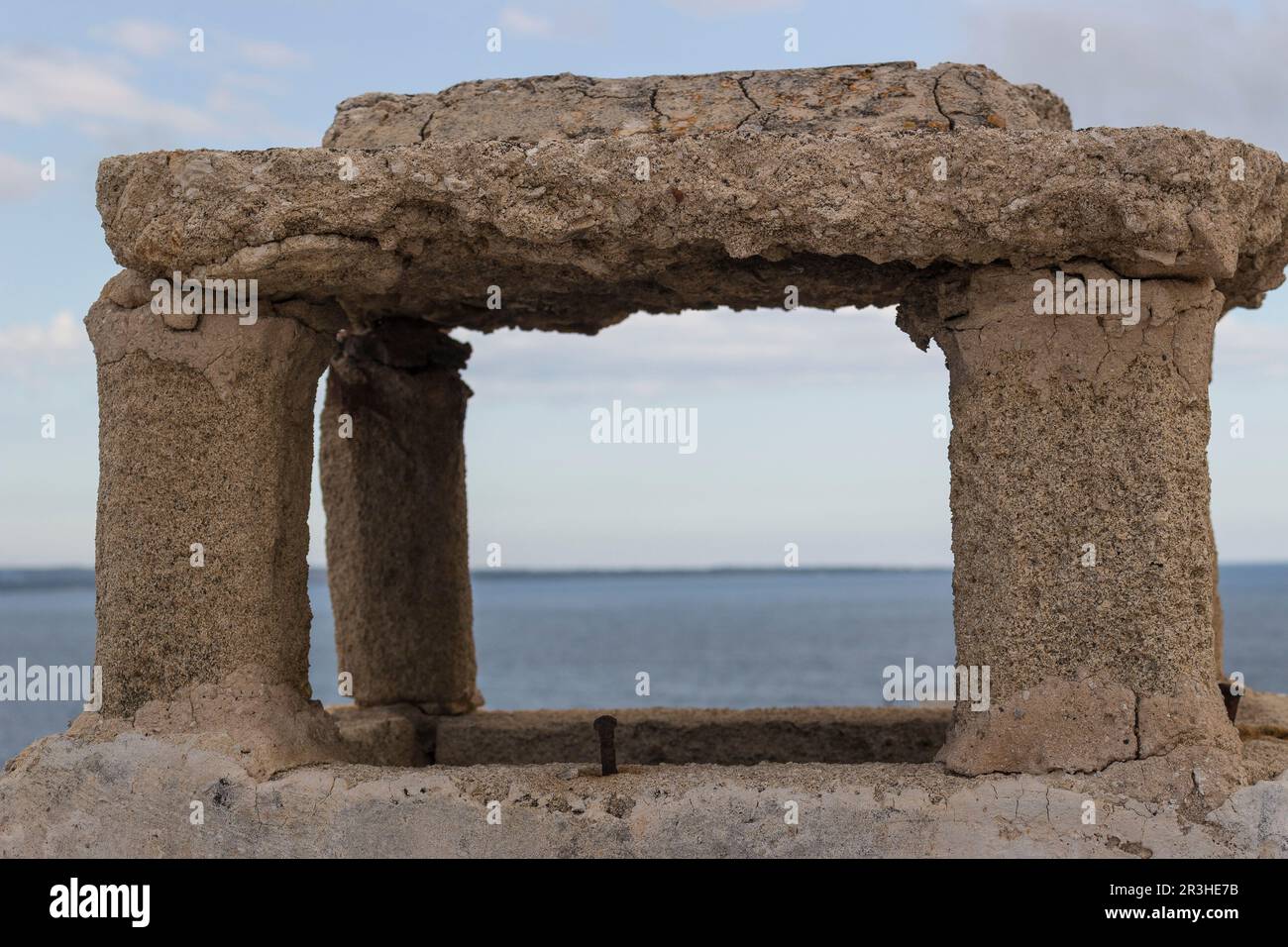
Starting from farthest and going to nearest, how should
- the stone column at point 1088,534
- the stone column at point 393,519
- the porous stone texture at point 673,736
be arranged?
the stone column at point 393,519, the porous stone texture at point 673,736, the stone column at point 1088,534

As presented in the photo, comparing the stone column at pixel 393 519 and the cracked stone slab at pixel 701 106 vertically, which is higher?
the cracked stone slab at pixel 701 106

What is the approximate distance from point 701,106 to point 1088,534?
2120mm

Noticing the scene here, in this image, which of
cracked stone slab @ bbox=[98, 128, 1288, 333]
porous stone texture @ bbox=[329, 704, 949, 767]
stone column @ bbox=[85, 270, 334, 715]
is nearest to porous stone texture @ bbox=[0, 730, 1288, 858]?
stone column @ bbox=[85, 270, 334, 715]

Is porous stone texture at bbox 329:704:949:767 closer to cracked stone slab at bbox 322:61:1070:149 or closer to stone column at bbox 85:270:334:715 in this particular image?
stone column at bbox 85:270:334:715

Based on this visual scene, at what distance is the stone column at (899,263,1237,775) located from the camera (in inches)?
194

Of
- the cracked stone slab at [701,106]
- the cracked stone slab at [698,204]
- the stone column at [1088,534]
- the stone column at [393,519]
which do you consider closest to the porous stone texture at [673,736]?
the stone column at [393,519]

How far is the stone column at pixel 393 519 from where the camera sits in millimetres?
7559

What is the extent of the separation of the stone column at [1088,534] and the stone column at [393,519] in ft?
11.0

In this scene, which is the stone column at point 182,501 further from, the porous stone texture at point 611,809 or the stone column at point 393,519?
the stone column at point 393,519

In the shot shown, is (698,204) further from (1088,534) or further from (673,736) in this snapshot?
(673,736)

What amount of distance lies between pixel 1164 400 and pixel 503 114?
2685 mm

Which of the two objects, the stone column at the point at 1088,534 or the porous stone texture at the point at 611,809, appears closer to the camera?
the porous stone texture at the point at 611,809
